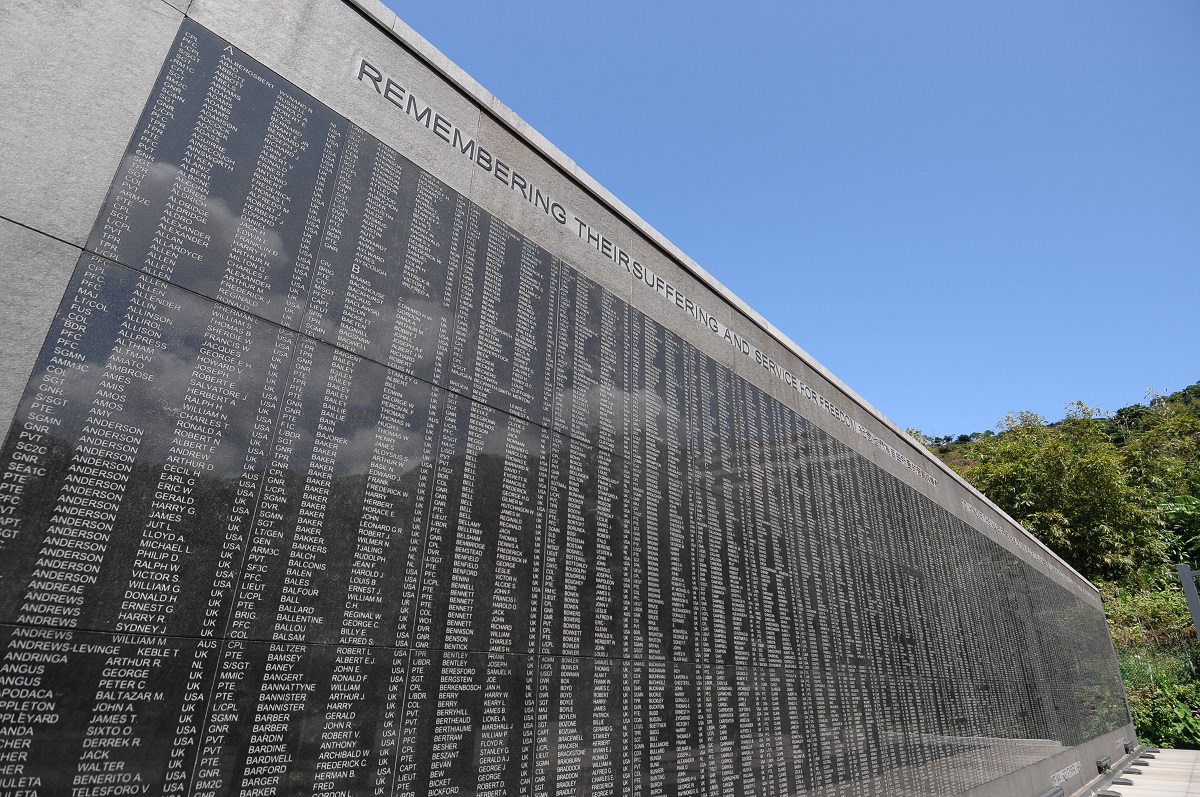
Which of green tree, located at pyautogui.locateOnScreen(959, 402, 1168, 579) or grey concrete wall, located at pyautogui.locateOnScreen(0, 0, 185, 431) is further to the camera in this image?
green tree, located at pyautogui.locateOnScreen(959, 402, 1168, 579)

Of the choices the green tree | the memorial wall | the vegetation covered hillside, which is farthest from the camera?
the green tree

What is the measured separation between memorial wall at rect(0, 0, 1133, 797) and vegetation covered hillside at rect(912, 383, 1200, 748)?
18.3 meters

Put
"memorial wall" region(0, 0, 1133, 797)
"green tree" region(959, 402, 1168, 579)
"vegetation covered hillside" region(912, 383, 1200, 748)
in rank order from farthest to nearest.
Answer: "green tree" region(959, 402, 1168, 579) < "vegetation covered hillside" region(912, 383, 1200, 748) < "memorial wall" region(0, 0, 1133, 797)

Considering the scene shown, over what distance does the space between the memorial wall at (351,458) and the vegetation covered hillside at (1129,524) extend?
60.1 feet

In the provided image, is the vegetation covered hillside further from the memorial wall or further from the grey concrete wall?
the grey concrete wall

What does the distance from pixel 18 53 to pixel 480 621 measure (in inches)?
120

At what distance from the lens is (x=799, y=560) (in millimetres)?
6344

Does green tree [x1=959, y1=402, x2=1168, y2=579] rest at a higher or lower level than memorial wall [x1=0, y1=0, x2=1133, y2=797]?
higher

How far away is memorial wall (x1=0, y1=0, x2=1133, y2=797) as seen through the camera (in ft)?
7.57

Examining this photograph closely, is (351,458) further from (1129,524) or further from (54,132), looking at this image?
(1129,524)

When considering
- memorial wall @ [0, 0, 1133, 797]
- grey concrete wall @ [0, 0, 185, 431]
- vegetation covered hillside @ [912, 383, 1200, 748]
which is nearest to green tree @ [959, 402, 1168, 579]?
vegetation covered hillside @ [912, 383, 1200, 748]

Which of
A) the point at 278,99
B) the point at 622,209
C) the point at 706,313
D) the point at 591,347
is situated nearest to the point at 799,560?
the point at 706,313

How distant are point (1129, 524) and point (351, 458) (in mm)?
26907

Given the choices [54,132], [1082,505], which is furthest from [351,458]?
[1082,505]
